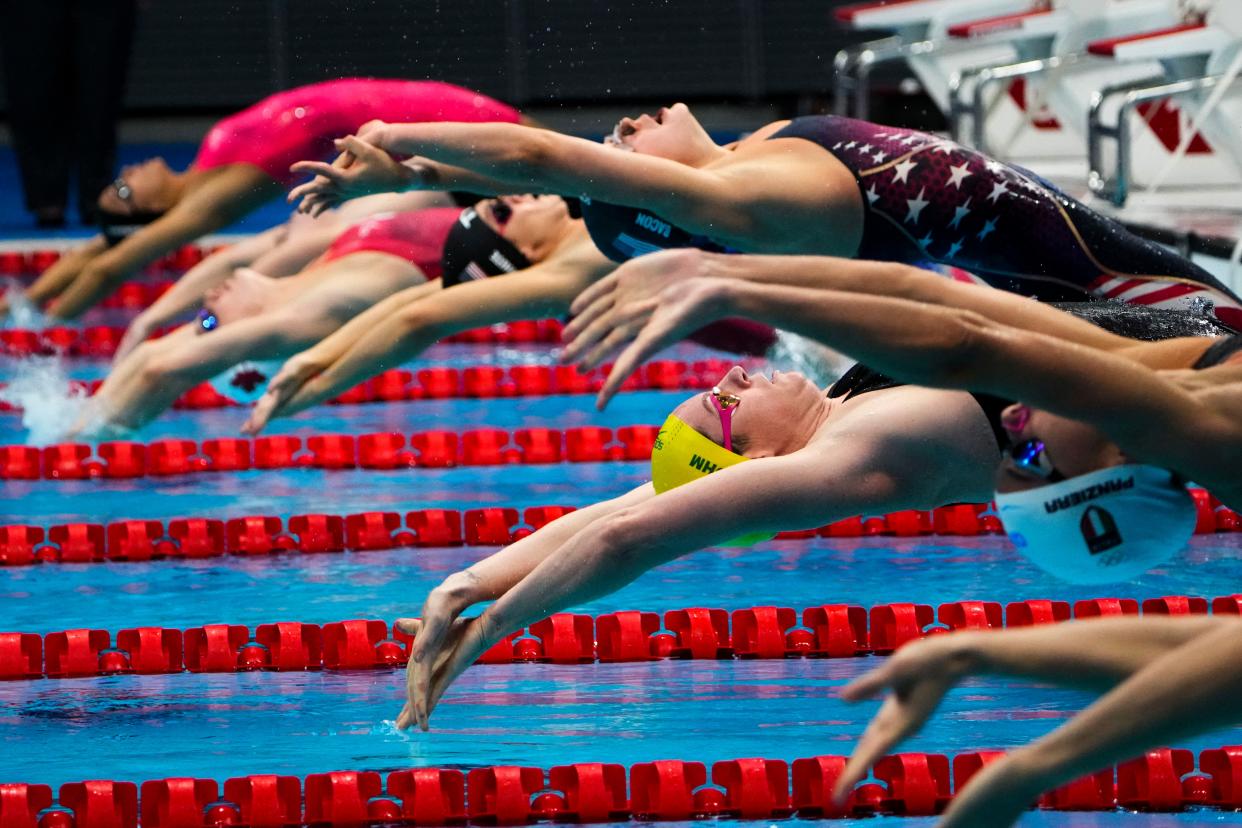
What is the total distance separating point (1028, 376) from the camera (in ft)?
6.59

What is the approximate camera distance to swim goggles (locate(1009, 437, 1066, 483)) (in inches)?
93.7

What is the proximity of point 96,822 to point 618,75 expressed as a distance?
12.4m

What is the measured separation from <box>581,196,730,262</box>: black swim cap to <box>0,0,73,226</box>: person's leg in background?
7.05 m

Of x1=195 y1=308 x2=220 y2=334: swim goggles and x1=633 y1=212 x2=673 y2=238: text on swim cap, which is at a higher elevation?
x1=633 y1=212 x2=673 y2=238: text on swim cap

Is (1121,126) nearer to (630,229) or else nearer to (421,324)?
(421,324)

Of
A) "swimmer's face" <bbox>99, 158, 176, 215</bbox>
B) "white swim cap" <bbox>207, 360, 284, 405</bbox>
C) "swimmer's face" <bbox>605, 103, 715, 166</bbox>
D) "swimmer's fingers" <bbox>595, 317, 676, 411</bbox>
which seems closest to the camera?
"swimmer's fingers" <bbox>595, 317, 676, 411</bbox>

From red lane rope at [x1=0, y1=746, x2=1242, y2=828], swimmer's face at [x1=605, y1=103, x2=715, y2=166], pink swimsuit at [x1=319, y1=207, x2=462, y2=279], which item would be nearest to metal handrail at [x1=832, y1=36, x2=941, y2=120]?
pink swimsuit at [x1=319, y1=207, x2=462, y2=279]

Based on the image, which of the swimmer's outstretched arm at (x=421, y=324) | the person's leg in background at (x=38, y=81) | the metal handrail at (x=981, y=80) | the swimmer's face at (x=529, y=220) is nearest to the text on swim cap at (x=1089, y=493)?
the swimmer's outstretched arm at (x=421, y=324)

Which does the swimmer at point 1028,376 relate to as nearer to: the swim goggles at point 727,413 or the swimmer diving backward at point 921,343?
the swimmer diving backward at point 921,343

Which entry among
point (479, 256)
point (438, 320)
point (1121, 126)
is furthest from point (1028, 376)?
point (1121, 126)

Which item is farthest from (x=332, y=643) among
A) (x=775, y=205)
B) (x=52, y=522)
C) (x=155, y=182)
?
(x=155, y=182)

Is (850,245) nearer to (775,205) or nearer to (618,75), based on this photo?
(775,205)

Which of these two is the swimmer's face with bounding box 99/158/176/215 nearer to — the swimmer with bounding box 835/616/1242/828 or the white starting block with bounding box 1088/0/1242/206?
the white starting block with bounding box 1088/0/1242/206

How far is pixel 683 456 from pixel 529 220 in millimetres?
2234
